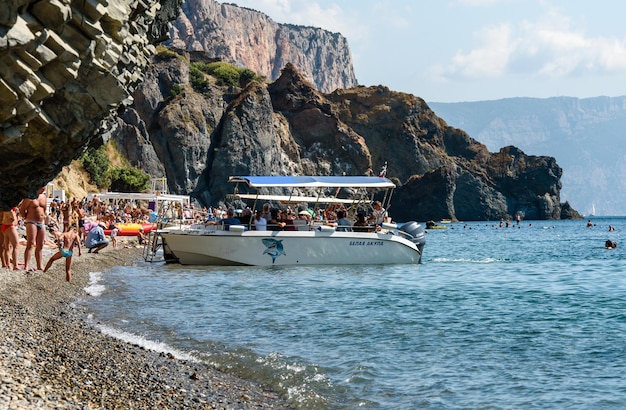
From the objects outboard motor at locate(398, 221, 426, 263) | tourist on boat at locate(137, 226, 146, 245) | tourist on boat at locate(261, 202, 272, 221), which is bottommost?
tourist on boat at locate(137, 226, 146, 245)

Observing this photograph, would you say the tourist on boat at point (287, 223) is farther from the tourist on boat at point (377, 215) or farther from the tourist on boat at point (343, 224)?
the tourist on boat at point (377, 215)

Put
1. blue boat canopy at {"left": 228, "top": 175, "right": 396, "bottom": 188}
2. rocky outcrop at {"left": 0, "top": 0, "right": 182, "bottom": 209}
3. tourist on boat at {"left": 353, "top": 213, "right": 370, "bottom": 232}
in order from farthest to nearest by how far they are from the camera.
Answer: tourist on boat at {"left": 353, "top": 213, "right": 370, "bottom": 232}, blue boat canopy at {"left": 228, "top": 175, "right": 396, "bottom": 188}, rocky outcrop at {"left": 0, "top": 0, "right": 182, "bottom": 209}

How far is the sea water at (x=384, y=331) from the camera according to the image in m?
11.0

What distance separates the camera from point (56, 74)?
28.5 ft

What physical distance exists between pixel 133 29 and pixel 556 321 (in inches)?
441

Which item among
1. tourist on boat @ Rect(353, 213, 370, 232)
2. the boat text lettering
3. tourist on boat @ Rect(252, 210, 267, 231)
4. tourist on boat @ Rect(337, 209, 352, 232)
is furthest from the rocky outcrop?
tourist on boat @ Rect(353, 213, 370, 232)

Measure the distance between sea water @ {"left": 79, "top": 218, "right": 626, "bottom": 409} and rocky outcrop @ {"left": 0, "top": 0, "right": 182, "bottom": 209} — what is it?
3.97 metres

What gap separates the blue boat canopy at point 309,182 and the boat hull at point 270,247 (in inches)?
85.9

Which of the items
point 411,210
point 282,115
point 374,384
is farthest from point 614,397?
point 411,210

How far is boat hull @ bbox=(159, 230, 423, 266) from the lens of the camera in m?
28.1

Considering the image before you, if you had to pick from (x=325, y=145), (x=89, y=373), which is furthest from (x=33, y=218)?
(x=325, y=145)

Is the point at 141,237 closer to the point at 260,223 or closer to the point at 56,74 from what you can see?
the point at 260,223

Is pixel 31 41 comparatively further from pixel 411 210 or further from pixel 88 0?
pixel 411 210

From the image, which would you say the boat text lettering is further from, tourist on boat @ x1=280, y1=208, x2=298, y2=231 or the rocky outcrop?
the rocky outcrop
